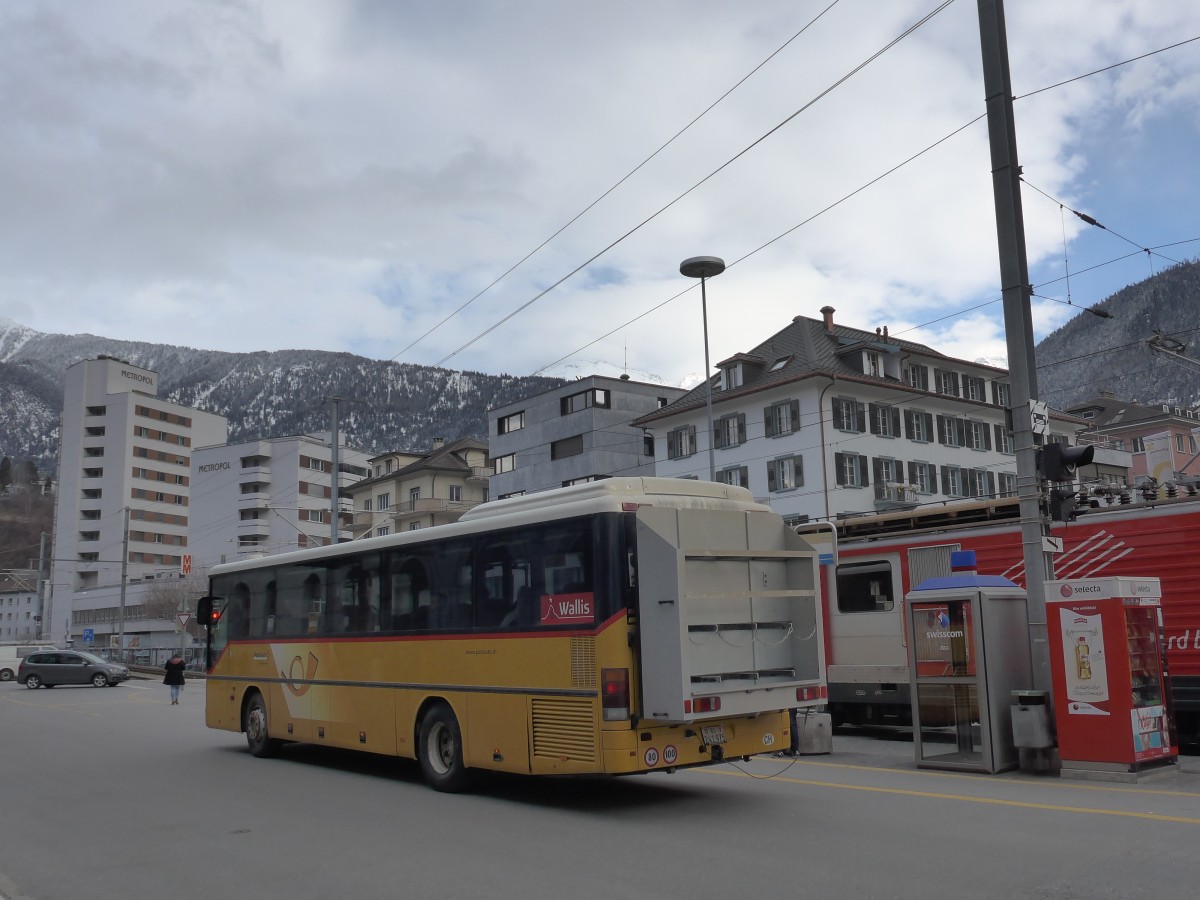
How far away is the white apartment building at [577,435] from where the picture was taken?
64.7 meters

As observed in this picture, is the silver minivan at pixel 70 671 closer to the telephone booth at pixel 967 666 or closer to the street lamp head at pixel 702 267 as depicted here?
the street lamp head at pixel 702 267

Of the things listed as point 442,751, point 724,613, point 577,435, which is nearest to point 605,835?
point 724,613

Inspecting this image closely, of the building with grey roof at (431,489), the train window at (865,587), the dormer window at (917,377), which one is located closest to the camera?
the train window at (865,587)

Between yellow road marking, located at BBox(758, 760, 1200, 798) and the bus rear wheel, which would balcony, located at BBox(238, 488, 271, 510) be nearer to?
the bus rear wheel

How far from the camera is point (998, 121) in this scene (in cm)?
1399

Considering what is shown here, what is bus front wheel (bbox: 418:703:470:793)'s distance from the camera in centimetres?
1200

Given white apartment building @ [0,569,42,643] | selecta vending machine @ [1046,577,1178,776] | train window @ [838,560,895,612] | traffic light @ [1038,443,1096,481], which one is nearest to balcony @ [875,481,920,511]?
train window @ [838,560,895,612]

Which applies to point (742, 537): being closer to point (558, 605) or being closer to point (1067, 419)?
point (558, 605)

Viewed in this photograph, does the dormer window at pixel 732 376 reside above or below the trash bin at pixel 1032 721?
above

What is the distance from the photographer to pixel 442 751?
40.9ft

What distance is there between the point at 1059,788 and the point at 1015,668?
211 centimetres

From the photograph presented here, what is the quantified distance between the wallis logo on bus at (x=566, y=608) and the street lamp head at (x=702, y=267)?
1948 centimetres

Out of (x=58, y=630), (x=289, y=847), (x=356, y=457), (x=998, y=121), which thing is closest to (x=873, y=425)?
(x=998, y=121)

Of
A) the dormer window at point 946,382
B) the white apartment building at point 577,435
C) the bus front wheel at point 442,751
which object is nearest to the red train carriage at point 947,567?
the bus front wheel at point 442,751
